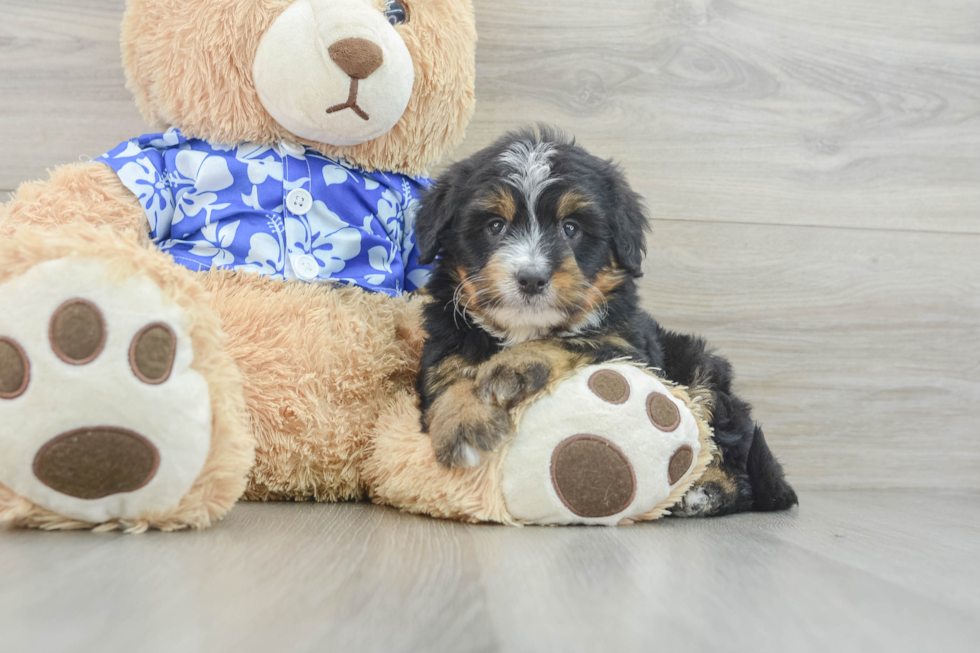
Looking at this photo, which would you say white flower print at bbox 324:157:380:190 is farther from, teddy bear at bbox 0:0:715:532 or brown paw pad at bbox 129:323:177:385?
brown paw pad at bbox 129:323:177:385

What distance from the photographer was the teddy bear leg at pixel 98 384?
1.13 metres

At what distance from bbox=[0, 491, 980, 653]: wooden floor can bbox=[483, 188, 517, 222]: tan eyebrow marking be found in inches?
29.0

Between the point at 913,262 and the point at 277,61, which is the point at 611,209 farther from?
the point at 913,262

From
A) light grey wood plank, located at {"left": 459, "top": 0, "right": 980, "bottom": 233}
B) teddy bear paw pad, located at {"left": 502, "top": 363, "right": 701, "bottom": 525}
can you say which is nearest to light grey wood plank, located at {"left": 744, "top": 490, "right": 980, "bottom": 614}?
teddy bear paw pad, located at {"left": 502, "top": 363, "right": 701, "bottom": 525}

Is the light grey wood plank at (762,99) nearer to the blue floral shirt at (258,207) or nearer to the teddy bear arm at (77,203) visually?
the blue floral shirt at (258,207)

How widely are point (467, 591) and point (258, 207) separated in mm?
1243

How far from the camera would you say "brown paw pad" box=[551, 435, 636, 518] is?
4.92ft

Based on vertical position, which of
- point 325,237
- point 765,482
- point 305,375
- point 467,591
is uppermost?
point 325,237

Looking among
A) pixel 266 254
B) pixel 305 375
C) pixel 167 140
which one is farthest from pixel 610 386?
pixel 167 140

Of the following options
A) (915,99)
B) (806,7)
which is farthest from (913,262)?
(806,7)

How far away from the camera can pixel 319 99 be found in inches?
70.0

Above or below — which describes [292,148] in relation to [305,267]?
above

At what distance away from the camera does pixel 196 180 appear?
6.12ft

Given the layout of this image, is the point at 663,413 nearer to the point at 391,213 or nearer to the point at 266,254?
the point at 391,213
